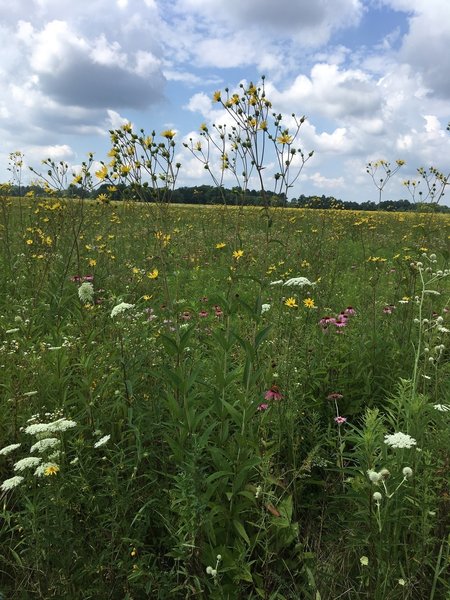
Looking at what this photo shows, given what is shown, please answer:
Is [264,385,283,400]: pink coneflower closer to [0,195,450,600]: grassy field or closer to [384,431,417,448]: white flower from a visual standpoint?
[0,195,450,600]: grassy field

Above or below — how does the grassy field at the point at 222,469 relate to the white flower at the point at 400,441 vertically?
below

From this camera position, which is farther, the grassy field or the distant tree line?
the distant tree line

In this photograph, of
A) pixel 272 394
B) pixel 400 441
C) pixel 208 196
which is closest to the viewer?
pixel 400 441

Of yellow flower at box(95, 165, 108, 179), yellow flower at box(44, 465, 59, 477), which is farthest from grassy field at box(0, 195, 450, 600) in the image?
yellow flower at box(95, 165, 108, 179)

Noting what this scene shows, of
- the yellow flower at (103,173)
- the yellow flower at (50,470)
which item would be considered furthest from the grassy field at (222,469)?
the yellow flower at (103,173)

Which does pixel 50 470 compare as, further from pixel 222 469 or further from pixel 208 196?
pixel 208 196

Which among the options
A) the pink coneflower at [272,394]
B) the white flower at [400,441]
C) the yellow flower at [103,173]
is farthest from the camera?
the yellow flower at [103,173]

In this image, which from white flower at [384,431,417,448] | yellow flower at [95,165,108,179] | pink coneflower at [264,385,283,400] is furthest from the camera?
yellow flower at [95,165,108,179]

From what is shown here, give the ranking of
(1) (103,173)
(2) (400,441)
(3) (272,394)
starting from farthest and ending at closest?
(1) (103,173) → (3) (272,394) → (2) (400,441)

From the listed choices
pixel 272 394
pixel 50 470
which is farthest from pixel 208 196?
pixel 50 470

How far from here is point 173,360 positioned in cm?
252

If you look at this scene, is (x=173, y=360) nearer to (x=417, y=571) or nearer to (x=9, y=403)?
(x=9, y=403)

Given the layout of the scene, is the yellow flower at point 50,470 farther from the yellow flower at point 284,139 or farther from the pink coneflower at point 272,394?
the yellow flower at point 284,139

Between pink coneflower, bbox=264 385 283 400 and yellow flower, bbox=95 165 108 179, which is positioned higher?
yellow flower, bbox=95 165 108 179
